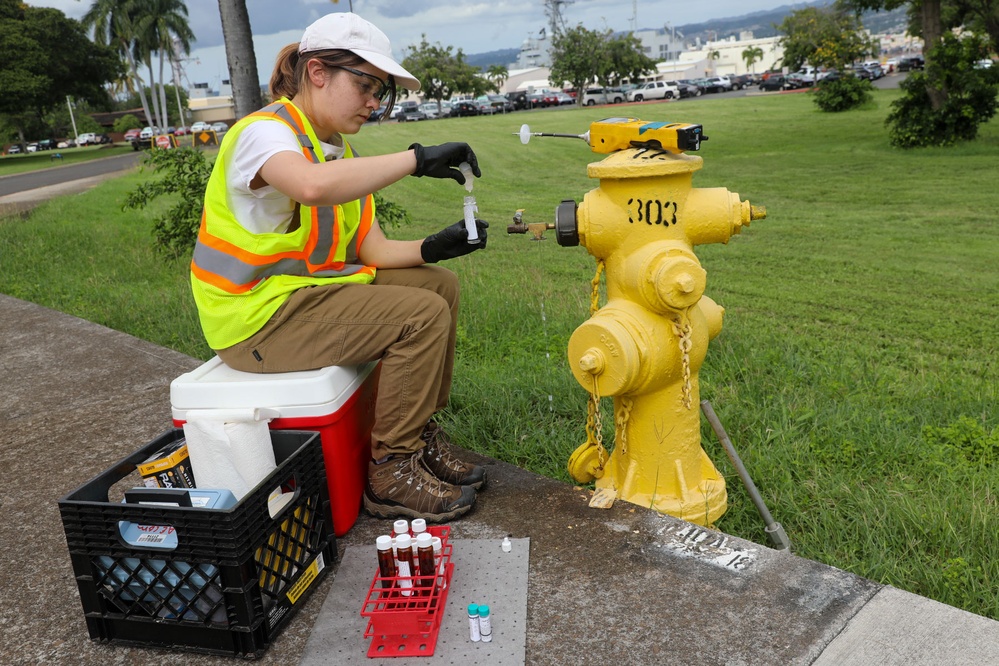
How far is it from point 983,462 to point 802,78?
152ft

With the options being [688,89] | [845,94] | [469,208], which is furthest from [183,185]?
[688,89]

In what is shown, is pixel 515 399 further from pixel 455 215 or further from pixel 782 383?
pixel 455 215

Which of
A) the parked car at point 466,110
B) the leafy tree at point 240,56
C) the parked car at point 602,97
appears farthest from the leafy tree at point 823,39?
the leafy tree at point 240,56

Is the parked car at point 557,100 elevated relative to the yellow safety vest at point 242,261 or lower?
elevated

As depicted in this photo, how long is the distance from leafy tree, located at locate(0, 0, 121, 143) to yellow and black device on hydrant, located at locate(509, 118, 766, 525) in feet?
→ 124

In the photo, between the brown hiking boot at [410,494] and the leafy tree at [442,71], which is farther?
the leafy tree at [442,71]

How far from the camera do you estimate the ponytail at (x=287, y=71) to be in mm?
2525

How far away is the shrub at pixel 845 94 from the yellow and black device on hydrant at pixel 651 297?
74.4 feet

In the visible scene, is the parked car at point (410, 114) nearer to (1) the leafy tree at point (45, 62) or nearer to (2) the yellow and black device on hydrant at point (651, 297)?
(1) the leafy tree at point (45, 62)

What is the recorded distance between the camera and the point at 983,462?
2904 millimetres

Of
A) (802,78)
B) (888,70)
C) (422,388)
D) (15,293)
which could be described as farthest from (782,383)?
(888,70)

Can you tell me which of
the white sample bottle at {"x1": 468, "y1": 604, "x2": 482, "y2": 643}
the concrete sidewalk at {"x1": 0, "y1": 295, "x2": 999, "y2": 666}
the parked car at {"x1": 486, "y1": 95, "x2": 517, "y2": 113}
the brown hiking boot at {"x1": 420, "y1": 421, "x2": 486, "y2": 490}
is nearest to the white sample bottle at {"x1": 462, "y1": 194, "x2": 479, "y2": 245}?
the brown hiking boot at {"x1": 420, "y1": 421, "x2": 486, "y2": 490}

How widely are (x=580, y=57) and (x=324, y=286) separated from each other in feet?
165

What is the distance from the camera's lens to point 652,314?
239 centimetres
